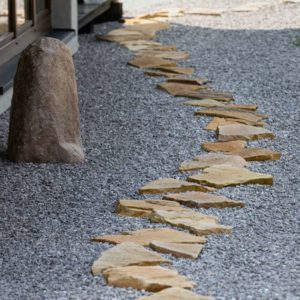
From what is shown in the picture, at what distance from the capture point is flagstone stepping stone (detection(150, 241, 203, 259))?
536 centimetres

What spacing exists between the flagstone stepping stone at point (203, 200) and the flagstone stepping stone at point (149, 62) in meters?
3.96

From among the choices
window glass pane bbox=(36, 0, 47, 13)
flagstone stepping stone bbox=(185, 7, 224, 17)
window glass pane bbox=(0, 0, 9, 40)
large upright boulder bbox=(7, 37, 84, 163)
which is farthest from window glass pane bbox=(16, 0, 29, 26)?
flagstone stepping stone bbox=(185, 7, 224, 17)

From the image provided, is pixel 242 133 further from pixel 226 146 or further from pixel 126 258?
pixel 126 258

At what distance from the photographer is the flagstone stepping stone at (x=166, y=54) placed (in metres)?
10.6

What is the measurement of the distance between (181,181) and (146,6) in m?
7.76

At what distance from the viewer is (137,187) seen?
6578 millimetres

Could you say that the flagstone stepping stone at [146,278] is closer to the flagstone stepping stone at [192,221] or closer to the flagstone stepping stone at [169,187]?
the flagstone stepping stone at [192,221]

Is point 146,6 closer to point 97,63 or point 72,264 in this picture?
point 97,63

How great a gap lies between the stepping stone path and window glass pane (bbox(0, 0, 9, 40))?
138cm

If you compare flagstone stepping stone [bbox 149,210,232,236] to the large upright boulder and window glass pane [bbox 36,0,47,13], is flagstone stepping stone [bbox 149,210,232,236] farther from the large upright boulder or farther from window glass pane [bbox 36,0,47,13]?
window glass pane [bbox 36,0,47,13]

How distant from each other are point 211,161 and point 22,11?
10.3ft

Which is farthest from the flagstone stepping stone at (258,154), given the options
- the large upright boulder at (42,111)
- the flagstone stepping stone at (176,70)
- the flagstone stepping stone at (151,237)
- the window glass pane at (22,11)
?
the window glass pane at (22,11)

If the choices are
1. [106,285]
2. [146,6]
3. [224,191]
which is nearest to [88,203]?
[224,191]

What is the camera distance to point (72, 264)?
207 inches
